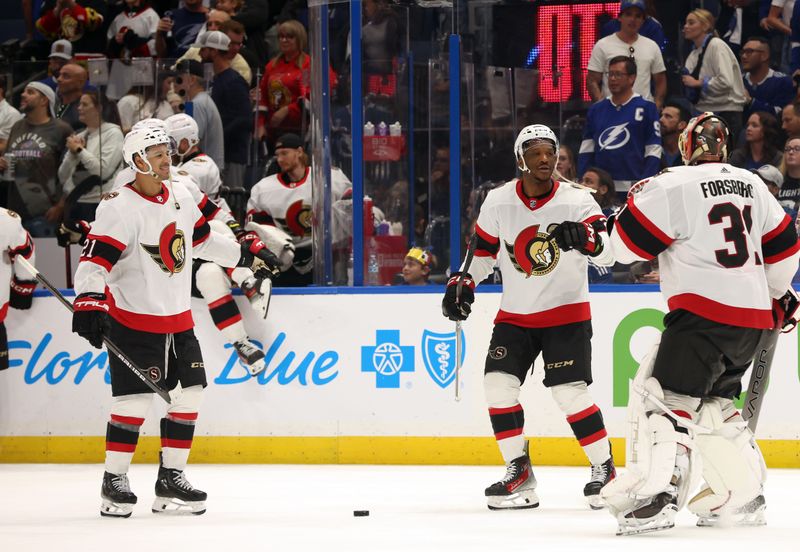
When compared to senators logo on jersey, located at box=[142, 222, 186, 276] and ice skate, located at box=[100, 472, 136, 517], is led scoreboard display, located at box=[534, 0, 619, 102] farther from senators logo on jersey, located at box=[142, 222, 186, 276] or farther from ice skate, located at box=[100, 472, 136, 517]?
ice skate, located at box=[100, 472, 136, 517]

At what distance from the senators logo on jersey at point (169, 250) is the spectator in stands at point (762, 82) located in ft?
11.1

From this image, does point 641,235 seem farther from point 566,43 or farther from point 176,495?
point 566,43

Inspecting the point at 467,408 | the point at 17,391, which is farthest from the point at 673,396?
the point at 17,391

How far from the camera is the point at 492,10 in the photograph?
7129 millimetres

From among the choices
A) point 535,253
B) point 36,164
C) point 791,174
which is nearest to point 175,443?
point 535,253

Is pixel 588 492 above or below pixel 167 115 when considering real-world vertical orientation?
below

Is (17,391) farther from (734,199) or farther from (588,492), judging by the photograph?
(734,199)

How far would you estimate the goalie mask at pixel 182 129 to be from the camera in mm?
7387

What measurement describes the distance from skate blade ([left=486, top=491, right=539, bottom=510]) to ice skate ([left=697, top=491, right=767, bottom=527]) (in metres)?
0.84

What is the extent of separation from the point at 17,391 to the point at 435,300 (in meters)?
2.30

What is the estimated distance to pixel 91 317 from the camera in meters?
5.04

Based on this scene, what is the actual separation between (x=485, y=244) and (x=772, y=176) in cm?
213

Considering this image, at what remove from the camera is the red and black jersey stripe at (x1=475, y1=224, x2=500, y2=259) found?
5.59 meters

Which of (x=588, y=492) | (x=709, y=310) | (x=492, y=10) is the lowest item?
(x=588, y=492)
